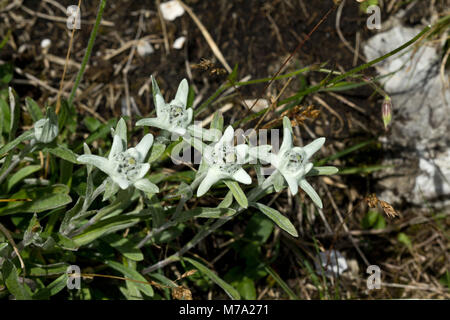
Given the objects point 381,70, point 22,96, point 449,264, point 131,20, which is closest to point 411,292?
point 449,264

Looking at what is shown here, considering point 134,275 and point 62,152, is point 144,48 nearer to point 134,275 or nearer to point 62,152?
point 62,152

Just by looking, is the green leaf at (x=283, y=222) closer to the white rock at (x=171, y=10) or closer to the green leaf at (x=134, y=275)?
the green leaf at (x=134, y=275)

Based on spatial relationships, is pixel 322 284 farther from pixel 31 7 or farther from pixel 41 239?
pixel 31 7

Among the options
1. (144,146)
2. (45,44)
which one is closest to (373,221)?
(144,146)

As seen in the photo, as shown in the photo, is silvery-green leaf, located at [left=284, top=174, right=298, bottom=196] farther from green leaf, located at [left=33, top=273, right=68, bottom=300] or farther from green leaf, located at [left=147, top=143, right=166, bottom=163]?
green leaf, located at [left=33, top=273, right=68, bottom=300]
